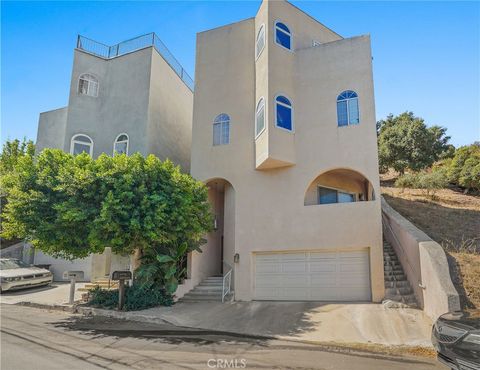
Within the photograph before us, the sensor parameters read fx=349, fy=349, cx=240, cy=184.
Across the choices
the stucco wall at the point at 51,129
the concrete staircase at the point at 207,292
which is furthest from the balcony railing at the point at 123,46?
the concrete staircase at the point at 207,292

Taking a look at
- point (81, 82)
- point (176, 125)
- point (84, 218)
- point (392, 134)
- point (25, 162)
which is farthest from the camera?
point (392, 134)

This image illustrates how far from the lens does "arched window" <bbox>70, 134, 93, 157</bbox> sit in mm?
17984

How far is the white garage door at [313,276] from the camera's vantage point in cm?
1265

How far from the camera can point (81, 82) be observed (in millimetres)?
18875

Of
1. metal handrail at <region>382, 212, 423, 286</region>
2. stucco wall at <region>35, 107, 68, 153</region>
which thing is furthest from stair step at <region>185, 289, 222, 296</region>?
stucco wall at <region>35, 107, 68, 153</region>

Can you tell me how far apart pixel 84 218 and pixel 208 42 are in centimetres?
1076

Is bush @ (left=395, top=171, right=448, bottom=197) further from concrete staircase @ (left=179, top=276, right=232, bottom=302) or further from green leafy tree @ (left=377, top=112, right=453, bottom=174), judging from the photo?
concrete staircase @ (left=179, top=276, right=232, bottom=302)

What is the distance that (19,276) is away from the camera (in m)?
14.8

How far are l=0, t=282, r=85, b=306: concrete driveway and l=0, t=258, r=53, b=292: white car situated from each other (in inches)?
11.4

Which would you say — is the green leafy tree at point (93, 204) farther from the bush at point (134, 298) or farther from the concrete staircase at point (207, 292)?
the concrete staircase at point (207, 292)

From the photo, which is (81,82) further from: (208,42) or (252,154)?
(252,154)

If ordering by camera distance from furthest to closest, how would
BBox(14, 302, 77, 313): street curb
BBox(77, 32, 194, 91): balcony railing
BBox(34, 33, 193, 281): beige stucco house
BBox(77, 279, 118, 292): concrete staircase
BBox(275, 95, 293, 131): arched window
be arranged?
BBox(77, 32, 194, 91): balcony railing → BBox(34, 33, 193, 281): beige stucco house → BBox(77, 279, 118, 292): concrete staircase → BBox(275, 95, 293, 131): arched window → BBox(14, 302, 77, 313): street curb

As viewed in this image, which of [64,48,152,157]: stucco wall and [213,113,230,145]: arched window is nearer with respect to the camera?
[213,113,230,145]: arched window

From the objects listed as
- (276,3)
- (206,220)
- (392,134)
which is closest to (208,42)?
Answer: (276,3)
